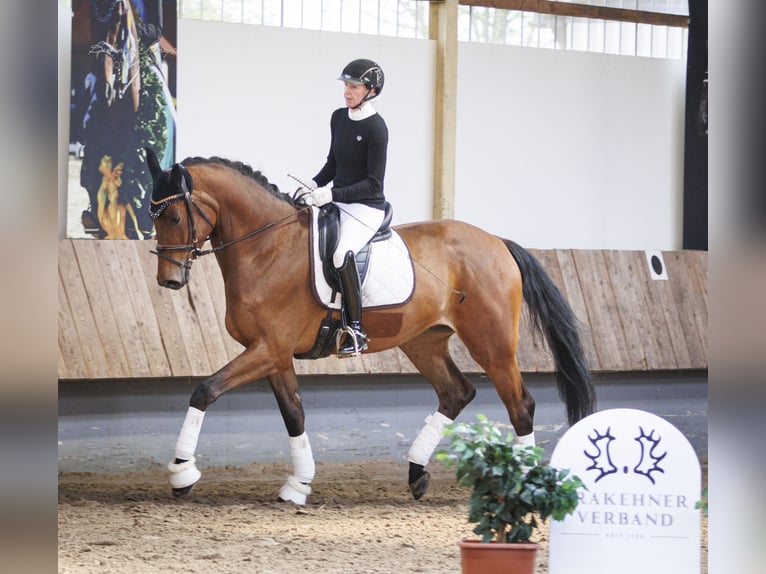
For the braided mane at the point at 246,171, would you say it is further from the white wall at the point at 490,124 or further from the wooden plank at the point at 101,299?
the white wall at the point at 490,124

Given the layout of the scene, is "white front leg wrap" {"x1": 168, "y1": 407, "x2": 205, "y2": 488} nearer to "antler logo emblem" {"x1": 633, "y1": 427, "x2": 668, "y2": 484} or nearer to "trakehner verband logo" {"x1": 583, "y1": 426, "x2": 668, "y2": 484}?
"trakehner verband logo" {"x1": 583, "y1": 426, "x2": 668, "y2": 484}

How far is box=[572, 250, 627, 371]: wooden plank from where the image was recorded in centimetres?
750

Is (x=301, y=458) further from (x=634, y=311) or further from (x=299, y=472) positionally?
(x=634, y=311)

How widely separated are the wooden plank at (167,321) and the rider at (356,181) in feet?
5.01

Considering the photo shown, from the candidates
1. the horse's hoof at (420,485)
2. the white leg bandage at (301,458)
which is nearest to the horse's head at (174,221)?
the white leg bandage at (301,458)

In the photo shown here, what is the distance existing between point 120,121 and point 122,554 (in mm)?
3201

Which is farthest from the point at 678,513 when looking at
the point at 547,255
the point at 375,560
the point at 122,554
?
the point at 547,255

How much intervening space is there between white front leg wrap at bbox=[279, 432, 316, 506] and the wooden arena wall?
119 cm

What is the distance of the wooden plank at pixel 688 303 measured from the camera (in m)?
7.78

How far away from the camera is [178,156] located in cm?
676

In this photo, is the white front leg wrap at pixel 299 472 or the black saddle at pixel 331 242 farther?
the white front leg wrap at pixel 299 472

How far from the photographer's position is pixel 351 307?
521 centimetres

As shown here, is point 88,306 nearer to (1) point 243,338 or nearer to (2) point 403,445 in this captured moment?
(1) point 243,338

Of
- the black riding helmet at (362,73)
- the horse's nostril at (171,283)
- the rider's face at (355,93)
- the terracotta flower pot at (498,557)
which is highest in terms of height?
the black riding helmet at (362,73)
